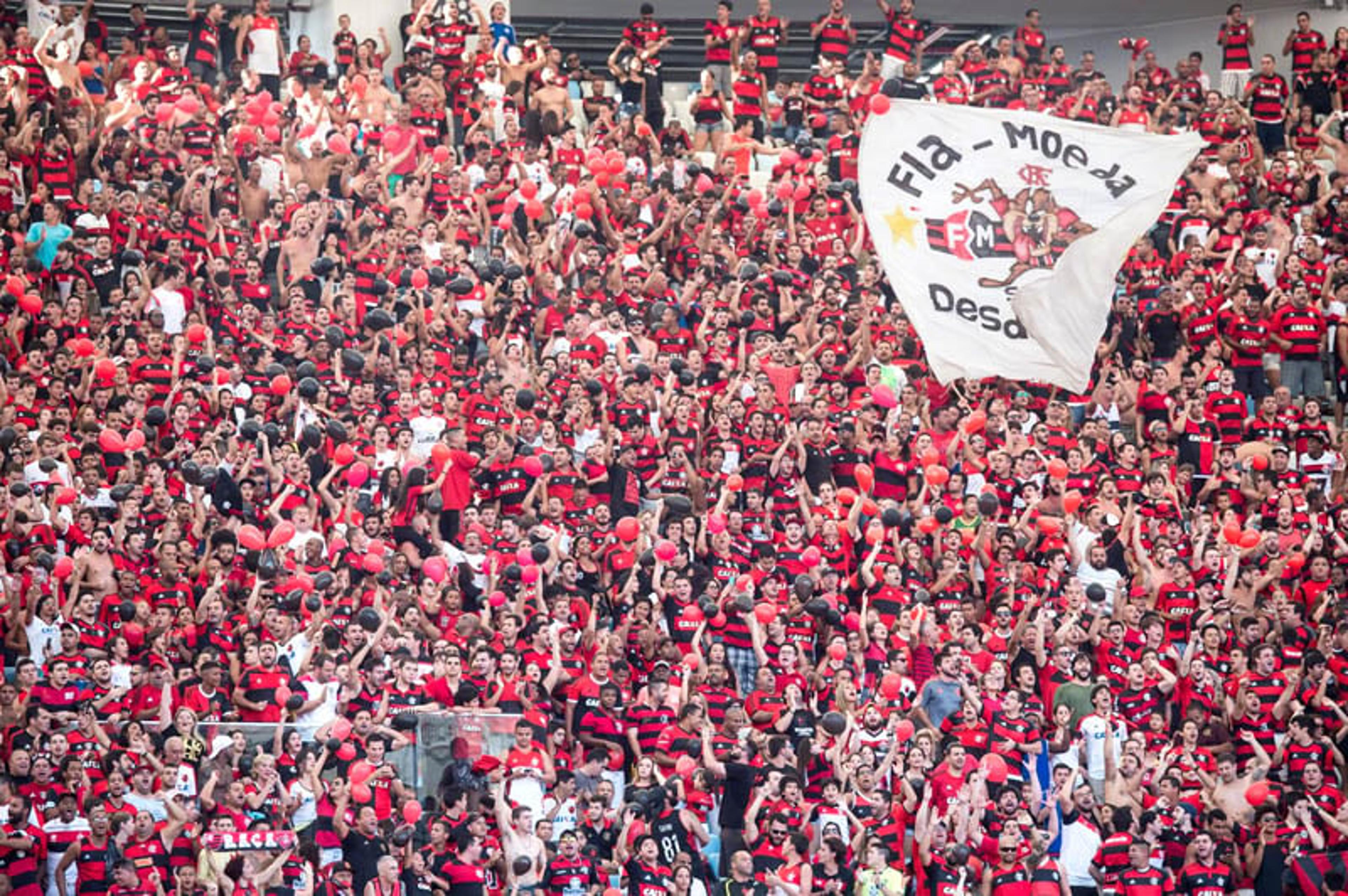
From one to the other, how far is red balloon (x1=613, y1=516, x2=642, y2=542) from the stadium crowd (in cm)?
4

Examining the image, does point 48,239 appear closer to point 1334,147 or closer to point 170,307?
point 170,307

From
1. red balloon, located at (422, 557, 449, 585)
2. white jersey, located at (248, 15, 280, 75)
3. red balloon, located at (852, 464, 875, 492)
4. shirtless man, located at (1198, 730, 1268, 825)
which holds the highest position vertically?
white jersey, located at (248, 15, 280, 75)

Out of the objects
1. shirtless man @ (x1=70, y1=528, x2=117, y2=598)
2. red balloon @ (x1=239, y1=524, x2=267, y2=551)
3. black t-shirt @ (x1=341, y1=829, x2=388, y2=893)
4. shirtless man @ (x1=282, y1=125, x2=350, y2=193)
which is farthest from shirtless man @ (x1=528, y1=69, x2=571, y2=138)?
black t-shirt @ (x1=341, y1=829, x2=388, y2=893)

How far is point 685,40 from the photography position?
31.5 meters

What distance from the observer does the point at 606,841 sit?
16.5 m

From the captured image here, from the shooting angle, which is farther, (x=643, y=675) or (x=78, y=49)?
(x=78, y=49)

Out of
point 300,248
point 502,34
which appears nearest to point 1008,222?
point 502,34

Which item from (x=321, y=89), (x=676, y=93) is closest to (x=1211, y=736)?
(x=321, y=89)

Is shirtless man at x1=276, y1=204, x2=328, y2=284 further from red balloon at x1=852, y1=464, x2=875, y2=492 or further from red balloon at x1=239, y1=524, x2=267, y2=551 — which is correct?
red balloon at x1=852, y1=464, x2=875, y2=492

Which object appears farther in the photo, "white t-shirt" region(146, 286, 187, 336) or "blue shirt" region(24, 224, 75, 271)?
"blue shirt" region(24, 224, 75, 271)

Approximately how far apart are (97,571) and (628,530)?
144 inches

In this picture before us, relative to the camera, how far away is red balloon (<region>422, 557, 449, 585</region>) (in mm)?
17906

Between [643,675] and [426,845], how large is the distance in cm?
247

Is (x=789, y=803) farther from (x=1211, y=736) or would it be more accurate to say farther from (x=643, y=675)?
(x=1211, y=736)
